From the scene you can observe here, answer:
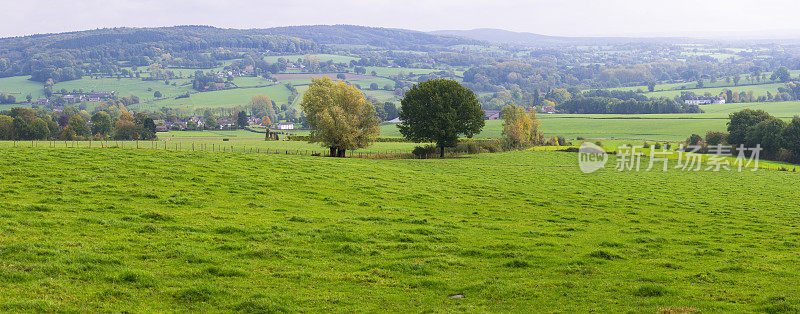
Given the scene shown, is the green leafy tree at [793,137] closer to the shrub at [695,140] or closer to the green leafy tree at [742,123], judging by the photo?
the green leafy tree at [742,123]

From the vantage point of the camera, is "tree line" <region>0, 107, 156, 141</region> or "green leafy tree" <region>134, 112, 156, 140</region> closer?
"tree line" <region>0, 107, 156, 141</region>

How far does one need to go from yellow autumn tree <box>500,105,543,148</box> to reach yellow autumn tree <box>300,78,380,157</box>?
4306 cm

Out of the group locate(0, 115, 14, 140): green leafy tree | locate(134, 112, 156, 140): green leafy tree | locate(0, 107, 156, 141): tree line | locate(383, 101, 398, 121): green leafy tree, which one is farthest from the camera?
locate(383, 101, 398, 121): green leafy tree

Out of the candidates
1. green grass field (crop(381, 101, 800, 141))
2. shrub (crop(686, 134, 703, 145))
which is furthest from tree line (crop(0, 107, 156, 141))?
shrub (crop(686, 134, 703, 145))

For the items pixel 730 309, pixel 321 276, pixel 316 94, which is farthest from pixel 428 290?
pixel 316 94

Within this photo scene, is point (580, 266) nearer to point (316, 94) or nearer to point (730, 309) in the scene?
point (730, 309)

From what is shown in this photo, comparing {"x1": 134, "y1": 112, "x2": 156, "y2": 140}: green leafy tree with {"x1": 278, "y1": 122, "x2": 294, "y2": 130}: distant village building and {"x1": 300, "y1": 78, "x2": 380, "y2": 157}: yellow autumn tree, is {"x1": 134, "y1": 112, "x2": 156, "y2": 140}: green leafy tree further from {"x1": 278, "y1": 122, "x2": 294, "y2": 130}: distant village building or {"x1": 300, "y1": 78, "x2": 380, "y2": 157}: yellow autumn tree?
{"x1": 300, "y1": 78, "x2": 380, "y2": 157}: yellow autumn tree

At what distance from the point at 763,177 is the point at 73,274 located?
198ft

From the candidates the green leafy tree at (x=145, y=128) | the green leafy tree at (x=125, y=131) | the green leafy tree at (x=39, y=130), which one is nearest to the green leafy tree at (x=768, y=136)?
the green leafy tree at (x=145, y=128)

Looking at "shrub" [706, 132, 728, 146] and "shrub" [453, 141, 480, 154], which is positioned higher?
"shrub" [706, 132, 728, 146]

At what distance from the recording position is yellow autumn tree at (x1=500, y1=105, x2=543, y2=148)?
10194 cm

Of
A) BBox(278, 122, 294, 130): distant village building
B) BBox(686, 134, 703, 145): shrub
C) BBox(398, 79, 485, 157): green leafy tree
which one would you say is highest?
BBox(398, 79, 485, 157): green leafy tree

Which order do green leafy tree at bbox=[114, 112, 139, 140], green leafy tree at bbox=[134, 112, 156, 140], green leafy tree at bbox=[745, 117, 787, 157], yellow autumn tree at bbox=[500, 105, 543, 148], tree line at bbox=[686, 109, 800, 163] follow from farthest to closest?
green leafy tree at bbox=[114, 112, 139, 140] < green leafy tree at bbox=[134, 112, 156, 140] < yellow autumn tree at bbox=[500, 105, 543, 148] < green leafy tree at bbox=[745, 117, 787, 157] < tree line at bbox=[686, 109, 800, 163]

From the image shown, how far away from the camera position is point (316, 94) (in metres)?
63.1
